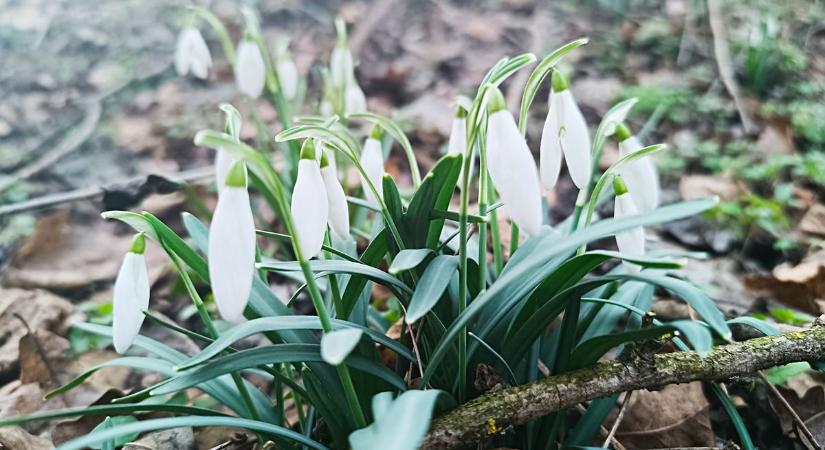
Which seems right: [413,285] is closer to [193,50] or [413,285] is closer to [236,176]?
[236,176]

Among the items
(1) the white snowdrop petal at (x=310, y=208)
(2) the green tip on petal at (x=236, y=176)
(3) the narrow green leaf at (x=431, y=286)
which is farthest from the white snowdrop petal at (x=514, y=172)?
(2) the green tip on petal at (x=236, y=176)

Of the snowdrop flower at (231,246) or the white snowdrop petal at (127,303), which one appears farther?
the white snowdrop petal at (127,303)

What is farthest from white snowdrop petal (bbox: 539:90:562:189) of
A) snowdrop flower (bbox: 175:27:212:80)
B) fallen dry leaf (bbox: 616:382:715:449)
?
snowdrop flower (bbox: 175:27:212:80)

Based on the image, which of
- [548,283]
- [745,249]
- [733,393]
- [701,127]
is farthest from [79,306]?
[701,127]

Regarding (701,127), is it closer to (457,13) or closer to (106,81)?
(457,13)

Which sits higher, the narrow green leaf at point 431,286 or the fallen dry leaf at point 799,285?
the narrow green leaf at point 431,286

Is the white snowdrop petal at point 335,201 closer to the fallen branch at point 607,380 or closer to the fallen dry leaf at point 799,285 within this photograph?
the fallen branch at point 607,380

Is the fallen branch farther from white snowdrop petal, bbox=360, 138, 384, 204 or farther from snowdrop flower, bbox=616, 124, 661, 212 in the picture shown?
white snowdrop petal, bbox=360, 138, 384, 204

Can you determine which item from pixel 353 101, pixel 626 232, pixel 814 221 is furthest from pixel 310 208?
pixel 814 221
